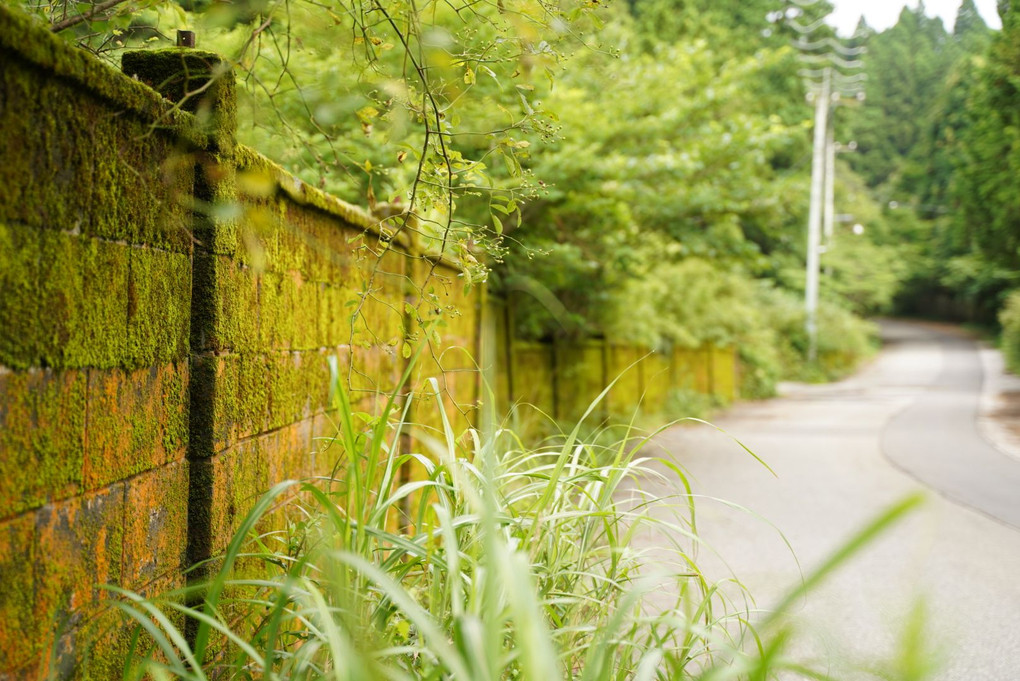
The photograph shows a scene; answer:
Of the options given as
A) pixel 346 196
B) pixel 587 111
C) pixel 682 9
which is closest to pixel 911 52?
pixel 682 9

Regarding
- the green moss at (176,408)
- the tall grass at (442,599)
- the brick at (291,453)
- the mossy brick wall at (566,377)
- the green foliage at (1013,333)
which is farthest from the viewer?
the green foliage at (1013,333)

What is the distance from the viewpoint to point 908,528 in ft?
18.9

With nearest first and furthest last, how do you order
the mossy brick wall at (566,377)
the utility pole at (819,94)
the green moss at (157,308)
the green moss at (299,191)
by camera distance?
1. the green moss at (157,308)
2. the green moss at (299,191)
3. the mossy brick wall at (566,377)
4. the utility pole at (819,94)

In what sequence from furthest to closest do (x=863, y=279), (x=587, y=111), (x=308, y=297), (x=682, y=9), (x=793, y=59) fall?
(x=863, y=279) < (x=793, y=59) < (x=682, y=9) < (x=587, y=111) < (x=308, y=297)

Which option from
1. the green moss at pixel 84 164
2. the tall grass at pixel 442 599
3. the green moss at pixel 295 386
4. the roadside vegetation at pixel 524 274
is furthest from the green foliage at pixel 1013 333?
the green moss at pixel 84 164

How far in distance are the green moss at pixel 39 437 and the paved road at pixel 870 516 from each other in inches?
50.9

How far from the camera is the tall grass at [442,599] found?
1201 mm

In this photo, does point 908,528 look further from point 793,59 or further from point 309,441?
point 793,59

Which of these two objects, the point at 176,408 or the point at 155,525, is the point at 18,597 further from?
the point at 176,408

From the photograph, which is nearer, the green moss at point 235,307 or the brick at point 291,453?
the green moss at point 235,307

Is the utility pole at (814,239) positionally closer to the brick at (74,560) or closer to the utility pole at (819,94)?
the utility pole at (819,94)

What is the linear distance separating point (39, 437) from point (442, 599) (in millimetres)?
840

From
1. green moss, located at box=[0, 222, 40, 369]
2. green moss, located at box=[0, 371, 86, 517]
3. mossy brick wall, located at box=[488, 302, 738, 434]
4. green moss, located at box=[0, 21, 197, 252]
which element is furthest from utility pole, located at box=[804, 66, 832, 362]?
green moss, located at box=[0, 222, 40, 369]

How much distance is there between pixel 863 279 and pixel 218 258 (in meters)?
38.5
